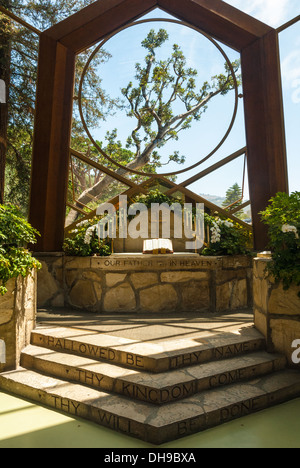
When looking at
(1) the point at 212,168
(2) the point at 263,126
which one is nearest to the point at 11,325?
(1) the point at 212,168

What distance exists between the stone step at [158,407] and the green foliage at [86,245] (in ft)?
7.11

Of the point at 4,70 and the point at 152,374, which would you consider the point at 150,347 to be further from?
the point at 4,70

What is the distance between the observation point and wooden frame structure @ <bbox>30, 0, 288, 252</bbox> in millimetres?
5277

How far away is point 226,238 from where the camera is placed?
5.36 m

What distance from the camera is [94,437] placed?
7.80ft

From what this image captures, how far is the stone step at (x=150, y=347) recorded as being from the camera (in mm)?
2951

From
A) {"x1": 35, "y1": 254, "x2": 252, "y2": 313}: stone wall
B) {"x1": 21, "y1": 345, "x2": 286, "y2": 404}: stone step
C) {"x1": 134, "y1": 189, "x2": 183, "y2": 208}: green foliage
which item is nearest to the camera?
{"x1": 21, "y1": 345, "x2": 286, "y2": 404}: stone step

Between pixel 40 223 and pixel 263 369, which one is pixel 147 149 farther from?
pixel 263 369

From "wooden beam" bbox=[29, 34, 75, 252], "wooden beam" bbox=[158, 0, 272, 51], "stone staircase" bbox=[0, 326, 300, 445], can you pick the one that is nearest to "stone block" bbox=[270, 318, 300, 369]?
"stone staircase" bbox=[0, 326, 300, 445]

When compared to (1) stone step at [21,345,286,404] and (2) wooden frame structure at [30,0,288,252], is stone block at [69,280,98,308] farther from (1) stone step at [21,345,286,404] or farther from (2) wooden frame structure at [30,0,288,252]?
(1) stone step at [21,345,286,404]

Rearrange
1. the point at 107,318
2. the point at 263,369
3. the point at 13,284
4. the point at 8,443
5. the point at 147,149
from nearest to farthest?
the point at 8,443 < the point at 263,369 < the point at 13,284 < the point at 107,318 < the point at 147,149

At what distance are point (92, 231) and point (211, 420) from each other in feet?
11.0

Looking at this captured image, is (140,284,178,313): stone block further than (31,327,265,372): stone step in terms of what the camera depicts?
Yes
